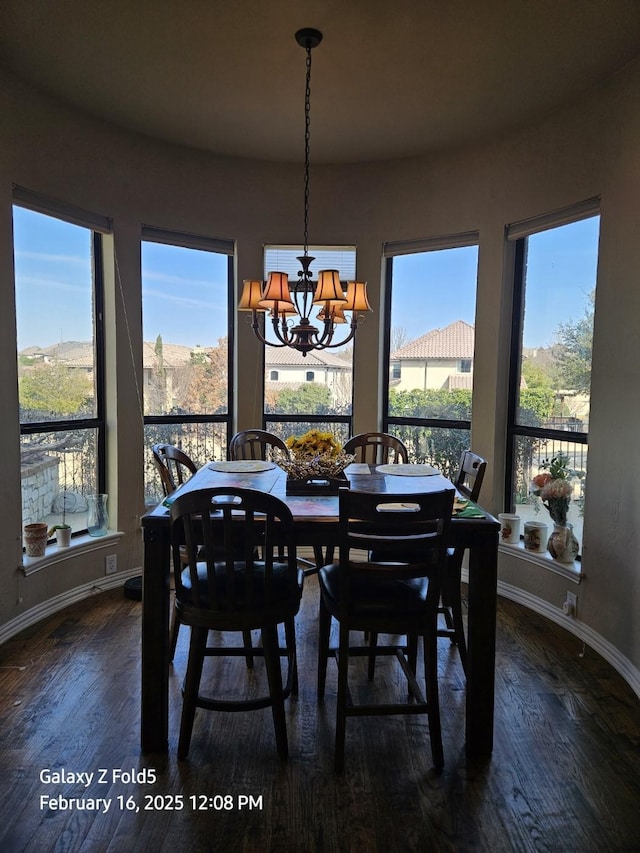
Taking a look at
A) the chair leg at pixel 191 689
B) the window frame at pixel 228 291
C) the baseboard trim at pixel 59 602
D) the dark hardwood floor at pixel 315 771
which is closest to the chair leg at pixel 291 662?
the dark hardwood floor at pixel 315 771

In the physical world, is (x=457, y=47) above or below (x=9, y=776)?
above

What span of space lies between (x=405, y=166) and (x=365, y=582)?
10.2 ft

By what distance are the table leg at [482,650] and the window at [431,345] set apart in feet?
6.33

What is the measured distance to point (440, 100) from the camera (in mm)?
3049

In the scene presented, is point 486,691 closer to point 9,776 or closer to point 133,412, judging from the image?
point 9,776

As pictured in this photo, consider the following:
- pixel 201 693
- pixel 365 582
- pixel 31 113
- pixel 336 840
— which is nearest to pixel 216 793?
pixel 336 840

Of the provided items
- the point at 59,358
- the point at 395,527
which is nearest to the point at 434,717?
the point at 395,527

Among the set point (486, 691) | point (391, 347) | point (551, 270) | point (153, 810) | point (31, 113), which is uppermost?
point (31, 113)

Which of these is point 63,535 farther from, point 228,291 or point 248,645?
point 228,291

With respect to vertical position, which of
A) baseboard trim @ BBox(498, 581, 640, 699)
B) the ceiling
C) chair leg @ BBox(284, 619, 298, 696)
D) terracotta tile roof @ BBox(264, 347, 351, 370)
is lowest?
baseboard trim @ BBox(498, 581, 640, 699)

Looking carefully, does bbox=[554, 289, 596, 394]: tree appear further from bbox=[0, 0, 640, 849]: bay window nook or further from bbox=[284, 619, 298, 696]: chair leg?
bbox=[284, 619, 298, 696]: chair leg

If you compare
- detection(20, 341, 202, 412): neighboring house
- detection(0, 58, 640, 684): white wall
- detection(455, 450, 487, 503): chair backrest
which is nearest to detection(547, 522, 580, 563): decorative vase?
detection(0, 58, 640, 684): white wall

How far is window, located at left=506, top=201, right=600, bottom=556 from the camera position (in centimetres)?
316

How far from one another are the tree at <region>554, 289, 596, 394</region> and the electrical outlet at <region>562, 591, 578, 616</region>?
1163 millimetres
